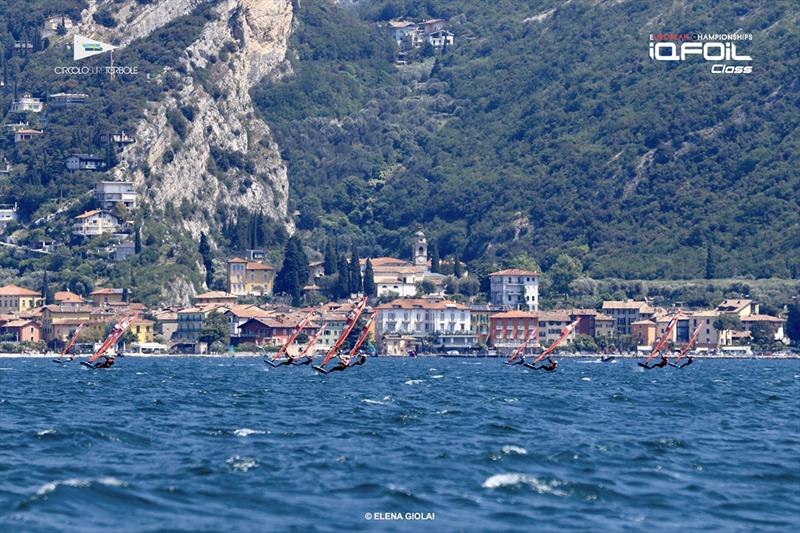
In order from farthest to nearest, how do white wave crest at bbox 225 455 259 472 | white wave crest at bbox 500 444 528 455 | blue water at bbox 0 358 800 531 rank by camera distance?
white wave crest at bbox 500 444 528 455 < white wave crest at bbox 225 455 259 472 < blue water at bbox 0 358 800 531

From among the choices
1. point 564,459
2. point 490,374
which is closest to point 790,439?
point 564,459

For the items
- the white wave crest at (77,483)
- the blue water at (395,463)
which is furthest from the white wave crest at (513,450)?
the white wave crest at (77,483)

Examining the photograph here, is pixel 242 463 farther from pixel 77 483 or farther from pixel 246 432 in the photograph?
pixel 246 432

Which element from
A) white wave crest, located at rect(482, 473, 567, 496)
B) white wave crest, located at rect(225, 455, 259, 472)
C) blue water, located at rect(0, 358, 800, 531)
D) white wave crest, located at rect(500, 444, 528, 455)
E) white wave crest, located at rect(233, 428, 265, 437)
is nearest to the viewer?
blue water, located at rect(0, 358, 800, 531)

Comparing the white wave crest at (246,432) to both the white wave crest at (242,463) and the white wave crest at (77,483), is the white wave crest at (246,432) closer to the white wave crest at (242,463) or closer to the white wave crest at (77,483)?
the white wave crest at (242,463)

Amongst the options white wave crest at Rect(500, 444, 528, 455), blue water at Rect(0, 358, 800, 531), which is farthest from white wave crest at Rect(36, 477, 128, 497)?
white wave crest at Rect(500, 444, 528, 455)

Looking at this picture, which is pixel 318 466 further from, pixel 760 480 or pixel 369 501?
pixel 760 480

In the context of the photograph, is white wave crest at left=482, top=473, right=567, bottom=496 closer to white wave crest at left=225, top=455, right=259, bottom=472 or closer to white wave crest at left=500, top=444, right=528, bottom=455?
white wave crest at left=500, top=444, right=528, bottom=455
